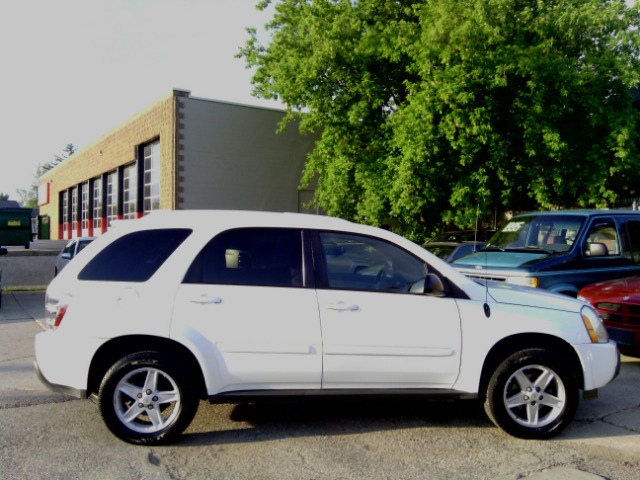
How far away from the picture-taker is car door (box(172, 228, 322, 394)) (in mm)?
4262

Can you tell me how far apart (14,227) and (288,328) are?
89.9ft

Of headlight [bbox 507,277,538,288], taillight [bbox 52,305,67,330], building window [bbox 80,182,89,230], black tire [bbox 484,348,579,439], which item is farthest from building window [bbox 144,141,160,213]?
black tire [bbox 484,348,579,439]

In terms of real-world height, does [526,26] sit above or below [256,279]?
above

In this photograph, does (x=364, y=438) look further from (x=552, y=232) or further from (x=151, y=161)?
(x=151, y=161)

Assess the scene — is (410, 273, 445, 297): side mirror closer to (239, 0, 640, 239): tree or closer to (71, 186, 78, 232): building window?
(239, 0, 640, 239): tree

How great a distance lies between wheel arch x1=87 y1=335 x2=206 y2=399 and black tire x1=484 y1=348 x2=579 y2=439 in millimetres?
2217

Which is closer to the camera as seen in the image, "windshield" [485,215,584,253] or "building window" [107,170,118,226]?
"windshield" [485,215,584,253]

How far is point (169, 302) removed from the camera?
168 inches

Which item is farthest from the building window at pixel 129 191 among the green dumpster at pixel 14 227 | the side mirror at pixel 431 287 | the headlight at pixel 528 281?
the side mirror at pixel 431 287

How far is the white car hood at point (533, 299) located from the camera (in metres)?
4.62

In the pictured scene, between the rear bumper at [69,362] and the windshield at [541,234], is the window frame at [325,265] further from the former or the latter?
the windshield at [541,234]

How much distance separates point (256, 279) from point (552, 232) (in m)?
5.80

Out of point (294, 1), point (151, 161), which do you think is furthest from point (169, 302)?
point (151, 161)

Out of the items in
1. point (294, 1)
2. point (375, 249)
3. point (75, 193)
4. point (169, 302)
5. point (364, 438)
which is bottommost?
point (364, 438)
